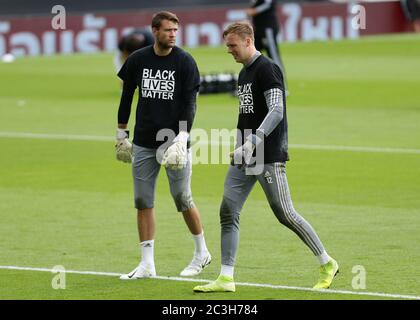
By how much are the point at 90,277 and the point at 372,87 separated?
64.9 feet

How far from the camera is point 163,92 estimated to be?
37.0ft

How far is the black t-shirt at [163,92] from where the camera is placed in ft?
37.0

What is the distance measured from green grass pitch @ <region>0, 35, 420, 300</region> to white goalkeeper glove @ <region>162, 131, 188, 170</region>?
1.11 metres

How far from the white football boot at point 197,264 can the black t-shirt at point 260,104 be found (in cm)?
156

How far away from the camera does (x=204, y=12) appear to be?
4353 cm

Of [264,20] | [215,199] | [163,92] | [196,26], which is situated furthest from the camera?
Result: [196,26]

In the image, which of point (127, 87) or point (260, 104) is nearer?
point (260, 104)

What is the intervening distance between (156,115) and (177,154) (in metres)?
0.50

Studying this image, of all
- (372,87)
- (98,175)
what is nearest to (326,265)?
(98,175)

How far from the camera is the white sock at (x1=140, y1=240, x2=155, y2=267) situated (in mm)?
11359

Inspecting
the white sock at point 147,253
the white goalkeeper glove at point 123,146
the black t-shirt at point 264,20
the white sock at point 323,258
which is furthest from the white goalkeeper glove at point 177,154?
the black t-shirt at point 264,20

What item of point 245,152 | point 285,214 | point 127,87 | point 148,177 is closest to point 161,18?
point 127,87

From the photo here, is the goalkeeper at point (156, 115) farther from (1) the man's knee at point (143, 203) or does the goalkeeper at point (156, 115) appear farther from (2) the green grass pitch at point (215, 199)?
(2) the green grass pitch at point (215, 199)

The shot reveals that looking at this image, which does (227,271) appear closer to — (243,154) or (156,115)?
(243,154)
